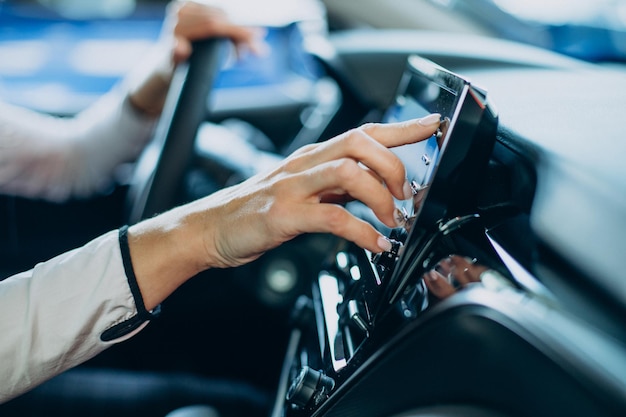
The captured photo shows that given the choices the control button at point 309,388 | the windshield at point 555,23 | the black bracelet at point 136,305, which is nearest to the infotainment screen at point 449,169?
the control button at point 309,388

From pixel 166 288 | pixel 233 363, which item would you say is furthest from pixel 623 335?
pixel 233 363

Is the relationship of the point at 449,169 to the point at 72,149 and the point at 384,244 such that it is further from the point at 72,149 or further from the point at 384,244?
the point at 72,149

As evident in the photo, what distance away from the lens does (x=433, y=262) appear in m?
0.52

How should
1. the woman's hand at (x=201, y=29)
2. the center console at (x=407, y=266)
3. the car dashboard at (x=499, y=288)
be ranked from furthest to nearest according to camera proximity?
1. the woman's hand at (x=201, y=29)
2. the center console at (x=407, y=266)
3. the car dashboard at (x=499, y=288)

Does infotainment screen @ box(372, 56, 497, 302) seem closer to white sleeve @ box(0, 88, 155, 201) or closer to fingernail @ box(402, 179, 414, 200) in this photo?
fingernail @ box(402, 179, 414, 200)

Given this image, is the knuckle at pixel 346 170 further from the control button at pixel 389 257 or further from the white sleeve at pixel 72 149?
the white sleeve at pixel 72 149

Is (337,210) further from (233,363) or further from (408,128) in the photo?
(233,363)

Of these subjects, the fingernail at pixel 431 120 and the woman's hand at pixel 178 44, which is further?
the woman's hand at pixel 178 44

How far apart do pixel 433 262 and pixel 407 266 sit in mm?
31

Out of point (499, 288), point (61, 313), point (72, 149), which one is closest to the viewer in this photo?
point (499, 288)

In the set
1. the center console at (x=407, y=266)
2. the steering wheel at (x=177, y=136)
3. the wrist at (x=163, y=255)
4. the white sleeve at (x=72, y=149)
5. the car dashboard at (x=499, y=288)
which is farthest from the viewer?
the white sleeve at (x=72, y=149)

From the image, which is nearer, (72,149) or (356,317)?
(356,317)

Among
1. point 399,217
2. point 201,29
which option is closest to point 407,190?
point 399,217

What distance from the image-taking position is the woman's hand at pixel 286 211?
573mm
